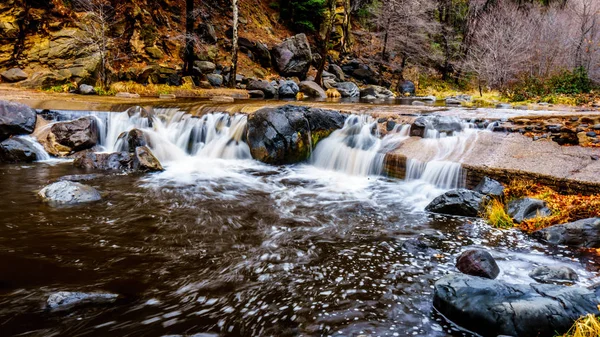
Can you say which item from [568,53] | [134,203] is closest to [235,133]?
[134,203]

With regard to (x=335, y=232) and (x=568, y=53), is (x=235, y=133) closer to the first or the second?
(x=335, y=232)

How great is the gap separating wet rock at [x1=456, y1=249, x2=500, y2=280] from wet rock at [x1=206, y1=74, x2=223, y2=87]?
17.4 metres

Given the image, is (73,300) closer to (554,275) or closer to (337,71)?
(554,275)

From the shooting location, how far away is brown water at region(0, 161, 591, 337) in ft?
11.1

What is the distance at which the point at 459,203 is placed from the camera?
647 cm

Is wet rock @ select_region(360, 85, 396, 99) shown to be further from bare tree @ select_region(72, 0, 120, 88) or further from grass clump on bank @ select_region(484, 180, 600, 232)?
grass clump on bank @ select_region(484, 180, 600, 232)

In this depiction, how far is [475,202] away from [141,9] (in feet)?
66.2

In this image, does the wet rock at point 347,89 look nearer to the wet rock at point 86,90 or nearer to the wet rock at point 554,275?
the wet rock at point 86,90

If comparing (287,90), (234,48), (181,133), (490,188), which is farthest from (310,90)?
(490,188)

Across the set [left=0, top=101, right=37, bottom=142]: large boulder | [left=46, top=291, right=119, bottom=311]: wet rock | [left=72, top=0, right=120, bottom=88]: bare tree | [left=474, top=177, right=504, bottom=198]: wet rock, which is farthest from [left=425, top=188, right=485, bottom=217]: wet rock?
[left=72, top=0, right=120, bottom=88]: bare tree

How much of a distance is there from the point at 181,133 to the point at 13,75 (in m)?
10.1

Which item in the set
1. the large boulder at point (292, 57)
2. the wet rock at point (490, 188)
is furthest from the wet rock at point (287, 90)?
the wet rock at point (490, 188)

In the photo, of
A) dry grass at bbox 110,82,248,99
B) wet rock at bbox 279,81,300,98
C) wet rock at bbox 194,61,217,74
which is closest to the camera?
dry grass at bbox 110,82,248,99

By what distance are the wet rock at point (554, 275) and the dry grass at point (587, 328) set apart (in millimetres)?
1326
